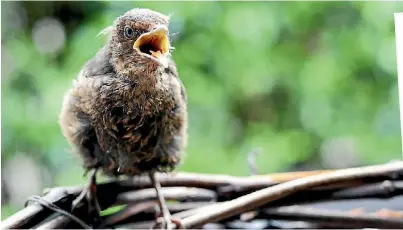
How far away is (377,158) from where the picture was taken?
121 cm

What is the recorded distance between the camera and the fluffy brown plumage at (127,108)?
0.62 meters

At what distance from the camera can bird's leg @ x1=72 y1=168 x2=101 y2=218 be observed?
728mm

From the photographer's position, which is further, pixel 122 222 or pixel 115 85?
pixel 122 222

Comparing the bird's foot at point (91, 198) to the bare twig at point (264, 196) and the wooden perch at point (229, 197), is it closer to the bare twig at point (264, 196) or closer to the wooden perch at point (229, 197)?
the wooden perch at point (229, 197)

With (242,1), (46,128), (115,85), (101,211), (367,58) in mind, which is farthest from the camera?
(367,58)

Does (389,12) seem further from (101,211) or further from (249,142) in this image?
(101,211)

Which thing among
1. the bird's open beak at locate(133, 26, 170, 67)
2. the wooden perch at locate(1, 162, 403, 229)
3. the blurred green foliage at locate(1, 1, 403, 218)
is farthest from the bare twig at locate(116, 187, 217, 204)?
the bird's open beak at locate(133, 26, 170, 67)

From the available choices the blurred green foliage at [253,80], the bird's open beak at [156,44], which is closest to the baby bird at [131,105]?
the bird's open beak at [156,44]

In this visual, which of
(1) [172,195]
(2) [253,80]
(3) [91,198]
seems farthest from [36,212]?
(2) [253,80]

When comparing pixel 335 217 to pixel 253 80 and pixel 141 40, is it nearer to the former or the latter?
pixel 141 40

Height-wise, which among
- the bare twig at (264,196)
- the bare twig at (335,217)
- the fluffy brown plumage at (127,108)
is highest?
the fluffy brown plumage at (127,108)

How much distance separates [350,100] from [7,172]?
714mm

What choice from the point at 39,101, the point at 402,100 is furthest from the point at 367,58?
the point at 39,101

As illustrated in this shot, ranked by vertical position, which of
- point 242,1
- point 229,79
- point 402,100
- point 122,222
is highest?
point 242,1
